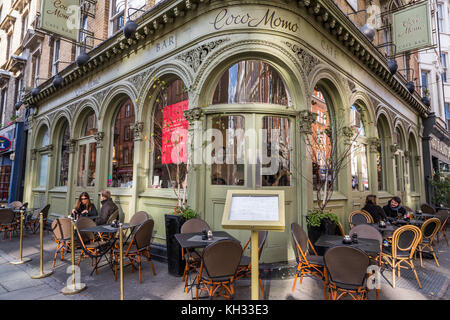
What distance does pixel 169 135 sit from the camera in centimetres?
764

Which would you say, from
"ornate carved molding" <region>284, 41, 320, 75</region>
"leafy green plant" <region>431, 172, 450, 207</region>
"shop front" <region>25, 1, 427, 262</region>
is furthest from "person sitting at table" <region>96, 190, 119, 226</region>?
"leafy green plant" <region>431, 172, 450, 207</region>

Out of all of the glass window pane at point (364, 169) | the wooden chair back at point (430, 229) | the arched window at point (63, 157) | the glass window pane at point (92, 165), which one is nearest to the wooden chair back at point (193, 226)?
the wooden chair back at point (430, 229)

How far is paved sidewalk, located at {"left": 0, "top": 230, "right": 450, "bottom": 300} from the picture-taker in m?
4.33

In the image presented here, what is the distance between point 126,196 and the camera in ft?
26.8

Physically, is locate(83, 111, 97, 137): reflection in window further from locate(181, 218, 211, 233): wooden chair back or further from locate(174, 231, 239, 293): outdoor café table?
locate(174, 231, 239, 293): outdoor café table

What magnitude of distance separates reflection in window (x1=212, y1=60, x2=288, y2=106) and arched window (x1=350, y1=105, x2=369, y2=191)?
3592mm

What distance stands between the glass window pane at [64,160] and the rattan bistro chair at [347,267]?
11615mm

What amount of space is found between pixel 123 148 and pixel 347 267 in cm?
769

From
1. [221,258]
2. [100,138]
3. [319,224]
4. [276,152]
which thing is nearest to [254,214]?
[221,258]

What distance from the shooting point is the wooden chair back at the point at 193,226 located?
527 cm

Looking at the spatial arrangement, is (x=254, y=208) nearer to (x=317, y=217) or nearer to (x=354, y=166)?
(x=317, y=217)
